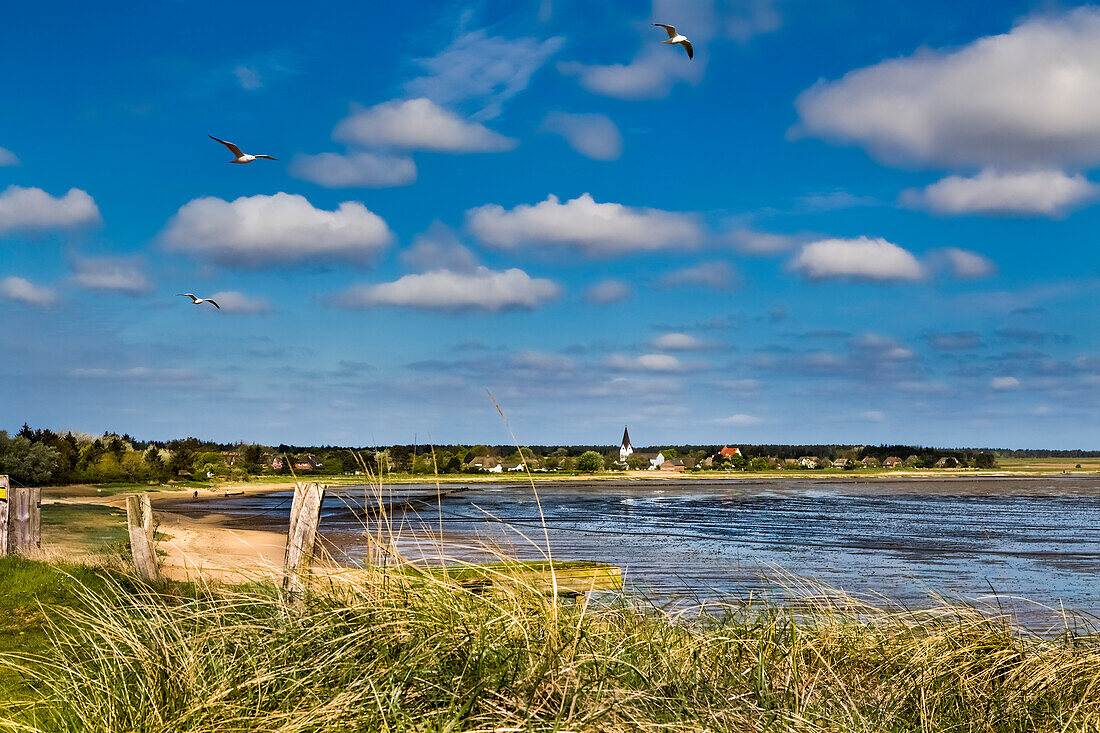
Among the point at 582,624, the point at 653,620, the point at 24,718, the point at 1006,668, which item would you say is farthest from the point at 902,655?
the point at 24,718

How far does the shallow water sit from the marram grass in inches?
23.3

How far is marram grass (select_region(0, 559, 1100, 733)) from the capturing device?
4.39 m

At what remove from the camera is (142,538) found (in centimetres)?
988

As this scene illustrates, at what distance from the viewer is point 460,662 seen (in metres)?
4.81

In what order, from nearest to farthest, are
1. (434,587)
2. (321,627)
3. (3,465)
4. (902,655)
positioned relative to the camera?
(321,627)
(434,587)
(902,655)
(3,465)

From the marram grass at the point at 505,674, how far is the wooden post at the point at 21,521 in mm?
8368

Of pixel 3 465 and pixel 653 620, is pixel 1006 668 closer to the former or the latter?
pixel 653 620

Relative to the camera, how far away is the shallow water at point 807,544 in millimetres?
15523

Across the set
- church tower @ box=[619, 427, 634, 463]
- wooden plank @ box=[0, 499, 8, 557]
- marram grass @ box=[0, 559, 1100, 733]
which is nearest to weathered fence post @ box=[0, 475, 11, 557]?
wooden plank @ box=[0, 499, 8, 557]

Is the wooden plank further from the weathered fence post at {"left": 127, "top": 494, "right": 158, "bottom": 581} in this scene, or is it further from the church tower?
the church tower

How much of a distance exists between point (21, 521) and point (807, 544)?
20.7m

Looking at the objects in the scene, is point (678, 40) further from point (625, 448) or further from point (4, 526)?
point (625, 448)

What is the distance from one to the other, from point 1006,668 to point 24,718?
640 cm

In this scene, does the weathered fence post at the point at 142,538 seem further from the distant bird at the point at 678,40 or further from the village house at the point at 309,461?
the village house at the point at 309,461
